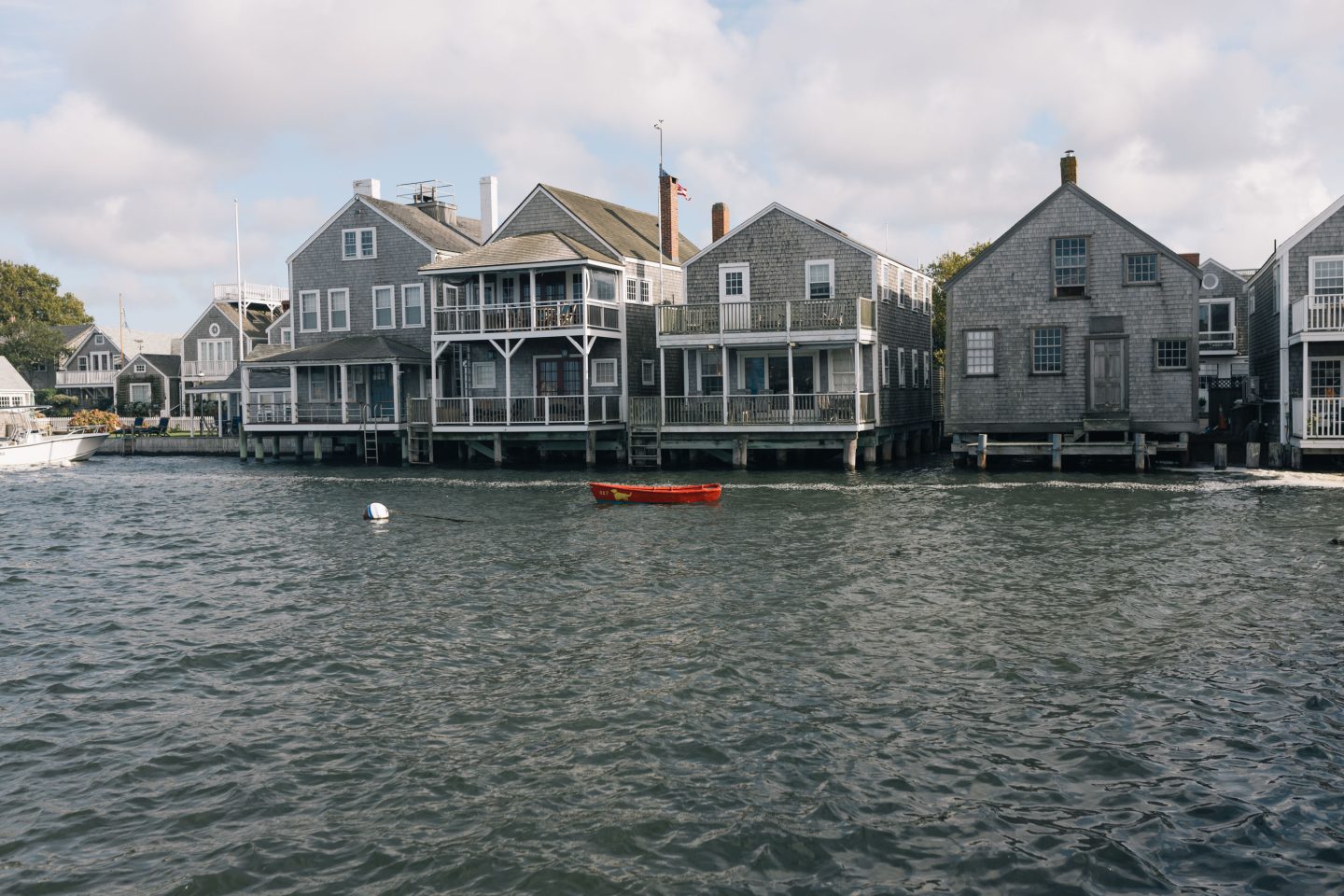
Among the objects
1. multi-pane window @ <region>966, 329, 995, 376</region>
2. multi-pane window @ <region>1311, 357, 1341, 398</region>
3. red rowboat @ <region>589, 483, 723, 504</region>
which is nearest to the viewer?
red rowboat @ <region>589, 483, 723, 504</region>

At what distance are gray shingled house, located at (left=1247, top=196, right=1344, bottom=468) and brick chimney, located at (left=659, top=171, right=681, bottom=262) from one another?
24321mm

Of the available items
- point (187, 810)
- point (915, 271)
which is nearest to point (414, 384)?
point (915, 271)

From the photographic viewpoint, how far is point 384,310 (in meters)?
52.9

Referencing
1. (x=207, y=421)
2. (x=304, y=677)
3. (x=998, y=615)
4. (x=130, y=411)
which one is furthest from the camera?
(x=130, y=411)

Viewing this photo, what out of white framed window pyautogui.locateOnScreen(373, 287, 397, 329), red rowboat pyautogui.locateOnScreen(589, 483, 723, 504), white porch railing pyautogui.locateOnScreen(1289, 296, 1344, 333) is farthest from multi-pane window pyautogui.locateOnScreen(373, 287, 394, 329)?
white porch railing pyautogui.locateOnScreen(1289, 296, 1344, 333)

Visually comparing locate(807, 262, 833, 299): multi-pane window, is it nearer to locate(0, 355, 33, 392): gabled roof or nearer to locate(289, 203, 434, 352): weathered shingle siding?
locate(289, 203, 434, 352): weathered shingle siding

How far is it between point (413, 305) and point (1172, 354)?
1280 inches

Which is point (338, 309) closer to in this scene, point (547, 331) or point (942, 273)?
point (547, 331)

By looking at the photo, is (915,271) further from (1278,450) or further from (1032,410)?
(1278,450)

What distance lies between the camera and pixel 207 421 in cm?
7475

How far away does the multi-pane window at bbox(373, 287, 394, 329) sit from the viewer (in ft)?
173

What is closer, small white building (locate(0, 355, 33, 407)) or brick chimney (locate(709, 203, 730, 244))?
brick chimney (locate(709, 203, 730, 244))

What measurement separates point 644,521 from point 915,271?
27001 mm

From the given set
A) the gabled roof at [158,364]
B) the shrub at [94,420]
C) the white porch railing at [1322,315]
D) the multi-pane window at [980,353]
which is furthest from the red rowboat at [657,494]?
the gabled roof at [158,364]
